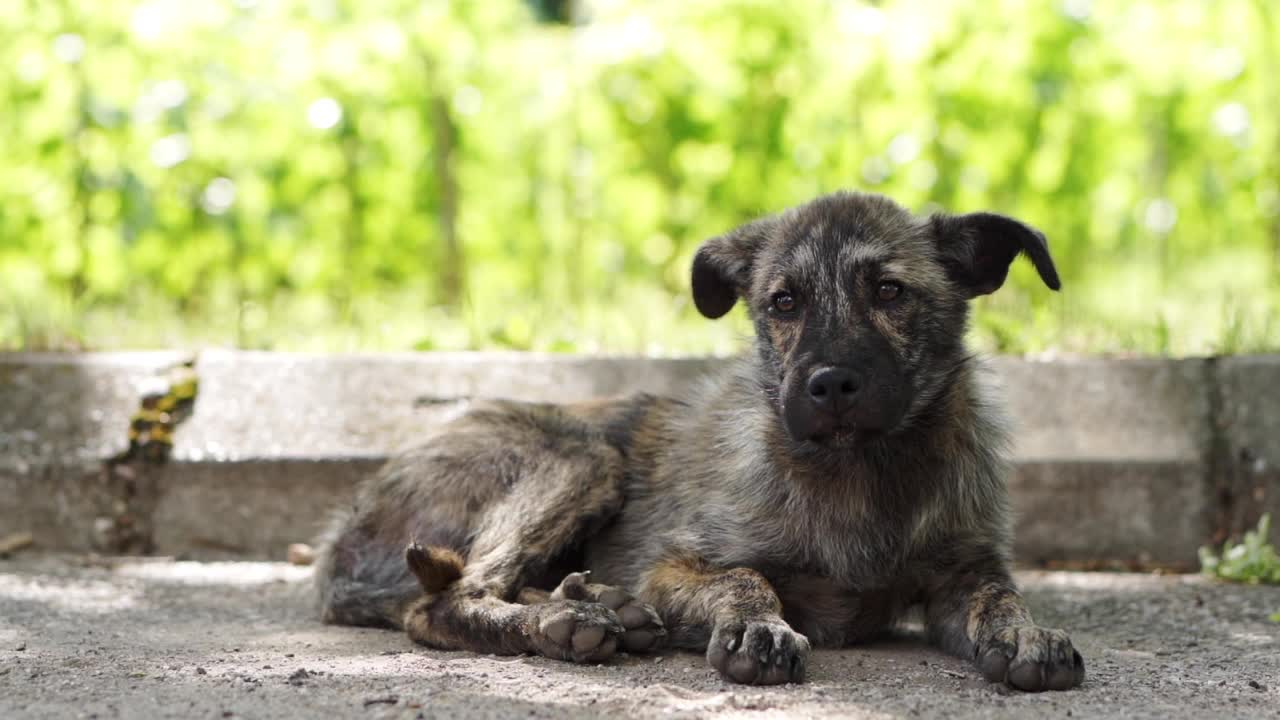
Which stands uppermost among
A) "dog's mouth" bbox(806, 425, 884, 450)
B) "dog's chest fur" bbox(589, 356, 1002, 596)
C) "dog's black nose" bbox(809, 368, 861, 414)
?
"dog's black nose" bbox(809, 368, 861, 414)

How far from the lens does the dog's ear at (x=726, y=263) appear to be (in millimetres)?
4695

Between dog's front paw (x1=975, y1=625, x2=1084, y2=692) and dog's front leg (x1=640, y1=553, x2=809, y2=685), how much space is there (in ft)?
1.87

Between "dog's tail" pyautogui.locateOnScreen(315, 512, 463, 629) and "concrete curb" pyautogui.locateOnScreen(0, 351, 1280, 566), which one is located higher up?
"concrete curb" pyautogui.locateOnScreen(0, 351, 1280, 566)

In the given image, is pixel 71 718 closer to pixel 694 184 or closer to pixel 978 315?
pixel 978 315

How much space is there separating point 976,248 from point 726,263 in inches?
37.0

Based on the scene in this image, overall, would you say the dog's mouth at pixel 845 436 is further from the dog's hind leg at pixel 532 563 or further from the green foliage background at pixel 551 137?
the green foliage background at pixel 551 137

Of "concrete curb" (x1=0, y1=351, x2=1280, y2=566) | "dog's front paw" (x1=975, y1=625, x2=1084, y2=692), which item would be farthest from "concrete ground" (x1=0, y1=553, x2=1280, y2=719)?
"concrete curb" (x1=0, y1=351, x2=1280, y2=566)

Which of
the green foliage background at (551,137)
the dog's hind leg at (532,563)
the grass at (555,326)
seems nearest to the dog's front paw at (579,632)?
the dog's hind leg at (532,563)

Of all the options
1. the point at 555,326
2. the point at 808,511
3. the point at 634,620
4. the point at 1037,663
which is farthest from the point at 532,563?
the point at 555,326

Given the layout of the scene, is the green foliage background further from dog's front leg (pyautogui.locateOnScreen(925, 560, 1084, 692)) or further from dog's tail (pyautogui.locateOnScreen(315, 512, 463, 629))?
dog's front leg (pyautogui.locateOnScreen(925, 560, 1084, 692))

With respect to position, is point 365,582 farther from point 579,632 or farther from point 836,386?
point 836,386

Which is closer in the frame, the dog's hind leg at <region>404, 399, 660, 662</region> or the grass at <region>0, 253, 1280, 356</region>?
the dog's hind leg at <region>404, 399, 660, 662</region>

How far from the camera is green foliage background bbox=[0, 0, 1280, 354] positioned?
8.56m

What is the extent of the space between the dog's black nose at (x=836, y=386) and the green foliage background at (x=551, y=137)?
3.59 m
